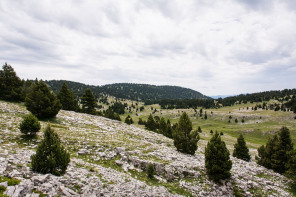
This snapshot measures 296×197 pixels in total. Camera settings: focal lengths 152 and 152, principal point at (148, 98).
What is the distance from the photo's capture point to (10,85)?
44.6 meters

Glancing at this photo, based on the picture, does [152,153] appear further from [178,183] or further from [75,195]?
[75,195]

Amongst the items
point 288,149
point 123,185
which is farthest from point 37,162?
point 288,149

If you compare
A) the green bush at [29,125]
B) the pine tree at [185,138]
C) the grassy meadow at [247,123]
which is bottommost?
the grassy meadow at [247,123]

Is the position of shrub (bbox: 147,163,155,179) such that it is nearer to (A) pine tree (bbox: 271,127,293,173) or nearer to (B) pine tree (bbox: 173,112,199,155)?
(B) pine tree (bbox: 173,112,199,155)

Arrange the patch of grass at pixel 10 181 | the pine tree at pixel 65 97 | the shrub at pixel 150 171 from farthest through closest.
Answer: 1. the pine tree at pixel 65 97
2. the shrub at pixel 150 171
3. the patch of grass at pixel 10 181

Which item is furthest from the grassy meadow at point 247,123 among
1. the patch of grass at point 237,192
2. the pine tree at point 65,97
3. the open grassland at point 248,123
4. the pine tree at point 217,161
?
the patch of grass at point 237,192

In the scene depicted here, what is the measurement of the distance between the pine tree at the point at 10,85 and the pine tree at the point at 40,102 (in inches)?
665

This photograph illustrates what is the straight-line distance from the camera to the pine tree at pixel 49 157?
12844 millimetres

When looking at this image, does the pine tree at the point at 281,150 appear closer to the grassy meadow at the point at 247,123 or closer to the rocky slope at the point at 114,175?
the rocky slope at the point at 114,175

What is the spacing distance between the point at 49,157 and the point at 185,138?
2308cm

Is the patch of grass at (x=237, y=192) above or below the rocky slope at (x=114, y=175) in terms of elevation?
below

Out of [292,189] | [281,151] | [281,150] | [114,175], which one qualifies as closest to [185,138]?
[292,189]

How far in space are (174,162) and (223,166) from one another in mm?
6748

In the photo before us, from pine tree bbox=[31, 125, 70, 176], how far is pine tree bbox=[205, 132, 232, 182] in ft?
59.0
